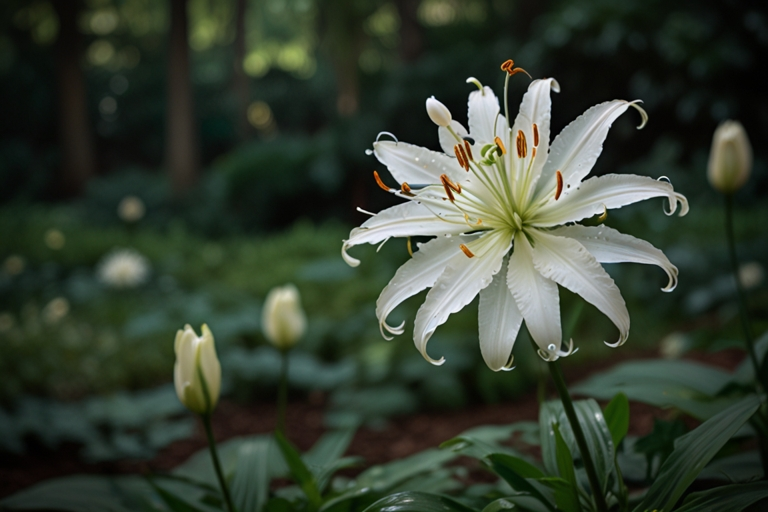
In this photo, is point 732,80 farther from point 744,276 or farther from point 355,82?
point 355,82

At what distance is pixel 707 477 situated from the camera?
99 centimetres

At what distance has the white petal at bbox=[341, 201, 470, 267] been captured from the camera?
828 mm

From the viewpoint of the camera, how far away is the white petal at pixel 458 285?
30.2 inches

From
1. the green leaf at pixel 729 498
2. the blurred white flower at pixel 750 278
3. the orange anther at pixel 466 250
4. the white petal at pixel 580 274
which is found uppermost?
the orange anther at pixel 466 250

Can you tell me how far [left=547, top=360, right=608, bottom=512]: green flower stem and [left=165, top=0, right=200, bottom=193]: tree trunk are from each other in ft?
25.8

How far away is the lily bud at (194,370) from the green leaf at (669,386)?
69 centimetres

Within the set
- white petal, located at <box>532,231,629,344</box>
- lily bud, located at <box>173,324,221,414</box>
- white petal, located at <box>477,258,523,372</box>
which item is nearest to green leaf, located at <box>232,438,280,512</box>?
lily bud, located at <box>173,324,221,414</box>

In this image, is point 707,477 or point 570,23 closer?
point 707,477

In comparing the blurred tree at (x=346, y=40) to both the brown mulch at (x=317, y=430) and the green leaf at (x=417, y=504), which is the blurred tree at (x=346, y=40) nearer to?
the brown mulch at (x=317, y=430)

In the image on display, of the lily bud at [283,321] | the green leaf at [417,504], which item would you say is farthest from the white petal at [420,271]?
the lily bud at [283,321]

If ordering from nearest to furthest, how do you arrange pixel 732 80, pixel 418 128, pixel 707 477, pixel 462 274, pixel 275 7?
pixel 462 274
pixel 707 477
pixel 732 80
pixel 418 128
pixel 275 7

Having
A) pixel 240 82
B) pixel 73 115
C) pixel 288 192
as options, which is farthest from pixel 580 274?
pixel 240 82

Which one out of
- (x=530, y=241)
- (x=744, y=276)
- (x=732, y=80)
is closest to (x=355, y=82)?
(x=732, y=80)

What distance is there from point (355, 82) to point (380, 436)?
7.38m
